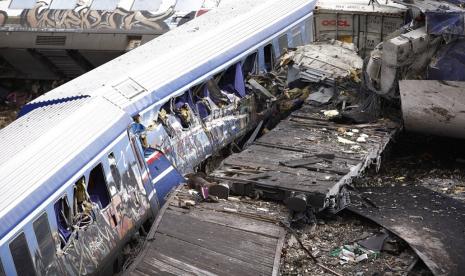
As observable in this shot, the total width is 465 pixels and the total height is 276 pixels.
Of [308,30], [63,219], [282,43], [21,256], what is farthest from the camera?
[308,30]

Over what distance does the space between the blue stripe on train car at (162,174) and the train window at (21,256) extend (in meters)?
2.83

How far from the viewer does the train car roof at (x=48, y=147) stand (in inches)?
341

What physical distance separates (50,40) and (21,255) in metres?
10.2

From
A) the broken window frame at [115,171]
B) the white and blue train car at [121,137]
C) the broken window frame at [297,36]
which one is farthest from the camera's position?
the broken window frame at [297,36]

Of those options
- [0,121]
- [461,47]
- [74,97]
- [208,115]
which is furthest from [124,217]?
[0,121]

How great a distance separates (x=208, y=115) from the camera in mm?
13047

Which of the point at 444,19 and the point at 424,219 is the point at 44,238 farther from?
the point at 444,19

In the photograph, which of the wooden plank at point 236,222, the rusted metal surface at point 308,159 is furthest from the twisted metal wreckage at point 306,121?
the wooden plank at point 236,222

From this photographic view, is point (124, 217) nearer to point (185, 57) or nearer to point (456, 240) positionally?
point (185, 57)

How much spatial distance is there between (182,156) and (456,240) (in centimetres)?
460

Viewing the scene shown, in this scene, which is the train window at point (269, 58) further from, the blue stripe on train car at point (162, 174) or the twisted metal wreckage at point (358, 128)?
the blue stripe on train car at point (162, 174)

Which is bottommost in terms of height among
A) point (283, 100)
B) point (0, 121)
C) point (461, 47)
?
point (0, 121)

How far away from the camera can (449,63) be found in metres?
12.3

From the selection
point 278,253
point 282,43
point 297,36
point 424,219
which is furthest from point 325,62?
point 278,253
